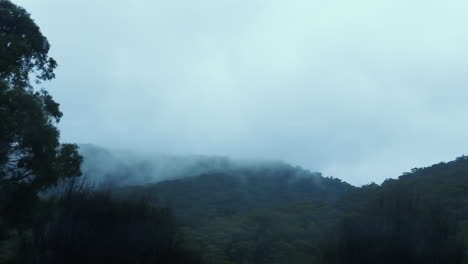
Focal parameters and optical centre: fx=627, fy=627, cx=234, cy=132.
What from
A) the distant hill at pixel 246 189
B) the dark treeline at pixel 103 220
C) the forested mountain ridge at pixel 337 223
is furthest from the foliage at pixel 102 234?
the distant hill at pixel 246 189

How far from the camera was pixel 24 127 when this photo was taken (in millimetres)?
15797

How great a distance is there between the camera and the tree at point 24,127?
51.4 ft

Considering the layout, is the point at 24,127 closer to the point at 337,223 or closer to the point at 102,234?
the point at 102,234

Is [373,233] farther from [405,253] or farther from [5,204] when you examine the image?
[5,204]

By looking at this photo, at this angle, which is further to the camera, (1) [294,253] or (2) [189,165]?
(2) [189,165]

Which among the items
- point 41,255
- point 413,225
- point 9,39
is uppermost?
point 9,39

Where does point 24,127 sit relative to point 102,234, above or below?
above

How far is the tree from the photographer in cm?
1567

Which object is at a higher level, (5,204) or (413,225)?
(413,225)

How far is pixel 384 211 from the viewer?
65.2ft

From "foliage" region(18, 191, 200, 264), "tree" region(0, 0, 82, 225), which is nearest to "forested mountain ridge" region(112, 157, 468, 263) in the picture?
"foliage" region(18, 191, 200, 264)

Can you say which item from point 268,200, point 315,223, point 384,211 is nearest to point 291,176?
point 268,200

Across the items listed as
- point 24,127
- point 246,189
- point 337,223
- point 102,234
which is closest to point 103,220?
point 102,234

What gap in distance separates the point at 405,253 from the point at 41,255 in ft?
34.7
